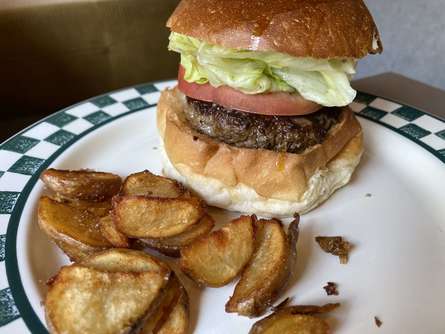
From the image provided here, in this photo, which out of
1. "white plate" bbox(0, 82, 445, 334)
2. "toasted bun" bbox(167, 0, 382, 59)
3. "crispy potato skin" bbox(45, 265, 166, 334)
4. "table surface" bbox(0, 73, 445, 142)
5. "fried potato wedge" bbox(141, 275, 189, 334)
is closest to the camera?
"crispy potato skin" bbox(45, 265, 166, 334)

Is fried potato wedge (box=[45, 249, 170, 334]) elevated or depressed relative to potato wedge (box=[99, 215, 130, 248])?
elevated

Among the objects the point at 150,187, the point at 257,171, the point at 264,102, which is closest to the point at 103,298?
the point at 150,187

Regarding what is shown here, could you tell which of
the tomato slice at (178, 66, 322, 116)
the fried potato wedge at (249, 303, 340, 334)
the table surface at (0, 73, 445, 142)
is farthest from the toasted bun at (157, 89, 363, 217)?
the table surface at (0, 73, 445, 142)

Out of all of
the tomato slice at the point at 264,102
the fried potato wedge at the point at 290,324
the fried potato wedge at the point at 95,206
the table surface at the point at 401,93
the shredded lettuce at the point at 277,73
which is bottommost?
the fried potato wedge at the point at 95,206

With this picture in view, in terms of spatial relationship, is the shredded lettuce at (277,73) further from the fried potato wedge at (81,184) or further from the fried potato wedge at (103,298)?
the fried potato wedge at (103,298)

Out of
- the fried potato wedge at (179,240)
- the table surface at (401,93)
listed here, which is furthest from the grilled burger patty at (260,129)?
the table surface at (401,93)

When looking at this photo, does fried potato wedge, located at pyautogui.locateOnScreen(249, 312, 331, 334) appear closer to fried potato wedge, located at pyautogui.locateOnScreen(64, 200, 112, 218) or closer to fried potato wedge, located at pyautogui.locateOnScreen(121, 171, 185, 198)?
fried potato wedge, located at pyautogui.locateOnScreen(121, 171, 185, 198)
